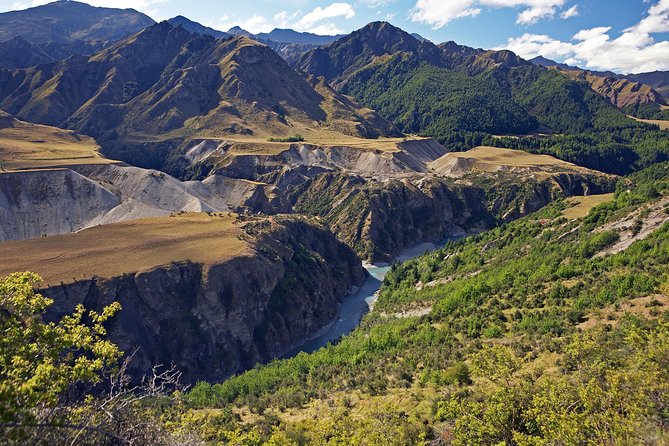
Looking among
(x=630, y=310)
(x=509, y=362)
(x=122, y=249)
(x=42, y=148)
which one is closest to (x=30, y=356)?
(x=509, y=362)

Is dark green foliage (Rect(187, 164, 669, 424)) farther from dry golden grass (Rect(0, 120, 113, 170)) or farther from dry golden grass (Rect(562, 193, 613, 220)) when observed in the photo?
dry golden grass (Rect(0, 120, 113, 170))

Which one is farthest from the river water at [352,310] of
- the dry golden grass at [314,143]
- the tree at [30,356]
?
the dry golden grass at [314,143]

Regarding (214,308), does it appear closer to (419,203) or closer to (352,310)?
(352,310)

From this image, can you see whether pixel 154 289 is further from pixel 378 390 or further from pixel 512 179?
pixel 512 179

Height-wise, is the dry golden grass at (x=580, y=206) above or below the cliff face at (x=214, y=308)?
above

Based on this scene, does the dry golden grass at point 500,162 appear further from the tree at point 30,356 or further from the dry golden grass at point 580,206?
the tree at point 30,356
